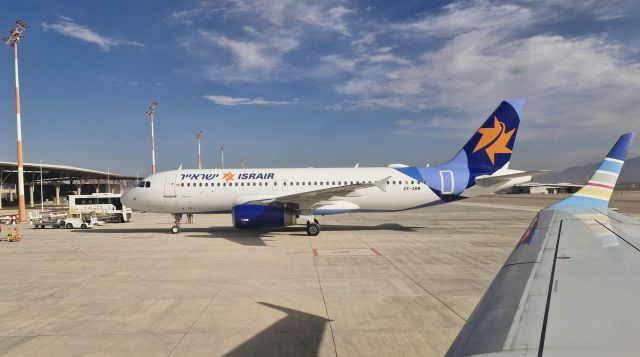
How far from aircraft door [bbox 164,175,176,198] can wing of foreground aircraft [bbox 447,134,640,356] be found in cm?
2100

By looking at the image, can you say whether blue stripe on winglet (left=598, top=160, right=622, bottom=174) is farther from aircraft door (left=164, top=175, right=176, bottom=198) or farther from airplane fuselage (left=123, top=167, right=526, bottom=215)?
aircraft door (left=164, top=175, right=176, bottom=198)

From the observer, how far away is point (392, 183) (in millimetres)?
22438

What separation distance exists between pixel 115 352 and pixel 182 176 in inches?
699

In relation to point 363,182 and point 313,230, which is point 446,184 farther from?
point 313,230

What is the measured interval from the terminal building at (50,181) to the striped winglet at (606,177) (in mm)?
72461

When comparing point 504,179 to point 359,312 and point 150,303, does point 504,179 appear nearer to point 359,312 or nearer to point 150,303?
point 359,312

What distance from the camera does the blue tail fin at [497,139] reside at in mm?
22703

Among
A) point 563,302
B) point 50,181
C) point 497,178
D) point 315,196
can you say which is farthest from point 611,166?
point 50,181

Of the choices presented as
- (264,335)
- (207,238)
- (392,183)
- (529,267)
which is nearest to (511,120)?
(392,183)

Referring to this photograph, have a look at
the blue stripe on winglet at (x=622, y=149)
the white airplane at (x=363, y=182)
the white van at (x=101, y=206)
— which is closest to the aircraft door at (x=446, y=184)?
the white airplane at (x=363, y=182)

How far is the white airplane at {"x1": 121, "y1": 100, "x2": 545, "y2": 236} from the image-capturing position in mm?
22234

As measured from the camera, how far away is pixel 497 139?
2272cm

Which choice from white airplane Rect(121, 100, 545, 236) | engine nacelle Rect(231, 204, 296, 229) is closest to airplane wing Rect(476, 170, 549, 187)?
white airplane Rect(121, 100, 545, 236)

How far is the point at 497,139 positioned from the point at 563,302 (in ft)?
72.4
